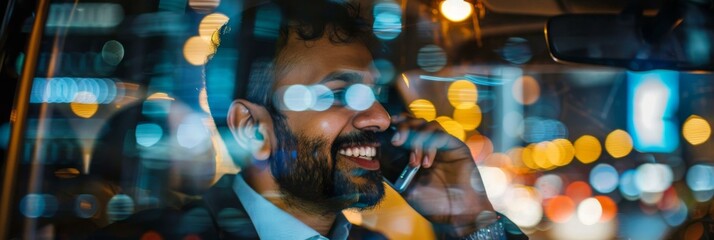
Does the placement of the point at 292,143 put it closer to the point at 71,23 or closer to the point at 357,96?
the point at 357,96

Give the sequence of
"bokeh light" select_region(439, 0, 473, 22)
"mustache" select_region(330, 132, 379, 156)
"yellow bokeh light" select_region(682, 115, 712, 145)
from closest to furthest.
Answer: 1. "mustache" select_region(330, 132, 379, 156)
2. "bokeh light" select_region(439, 0, 473, 22)
3. "yellow bokeh light" select_region(682, 115, 712, 145)

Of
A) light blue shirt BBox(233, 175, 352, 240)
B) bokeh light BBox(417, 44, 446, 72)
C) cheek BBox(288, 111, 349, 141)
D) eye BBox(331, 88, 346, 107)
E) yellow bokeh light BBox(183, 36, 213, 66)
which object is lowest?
light blue shirt BBox(233, 175, 352, 240)

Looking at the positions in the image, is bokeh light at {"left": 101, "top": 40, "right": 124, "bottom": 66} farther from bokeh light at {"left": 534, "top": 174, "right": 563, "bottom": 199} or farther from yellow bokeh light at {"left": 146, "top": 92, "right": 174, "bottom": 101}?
bokeh light at {"left": 534, "top": 174, "right": 563, "bottom": 199}

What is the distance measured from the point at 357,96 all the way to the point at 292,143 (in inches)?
8.3

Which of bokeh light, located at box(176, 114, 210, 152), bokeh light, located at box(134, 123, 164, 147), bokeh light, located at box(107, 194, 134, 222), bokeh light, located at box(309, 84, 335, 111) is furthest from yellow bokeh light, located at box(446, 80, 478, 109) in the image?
bokeh light, located at box(107, 194, 134, 222)

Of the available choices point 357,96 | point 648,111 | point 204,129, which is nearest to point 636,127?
point 648,111

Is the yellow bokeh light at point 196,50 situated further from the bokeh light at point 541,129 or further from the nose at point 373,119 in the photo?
the bokeh light at point 541,129

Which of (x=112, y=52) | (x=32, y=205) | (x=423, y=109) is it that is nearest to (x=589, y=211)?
(x=423, y=109)

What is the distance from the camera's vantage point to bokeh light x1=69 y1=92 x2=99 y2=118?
1973mm

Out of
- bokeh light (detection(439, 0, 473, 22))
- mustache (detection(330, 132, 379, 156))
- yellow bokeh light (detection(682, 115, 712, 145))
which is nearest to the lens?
mustache (detection(330, 132, 379, 156))

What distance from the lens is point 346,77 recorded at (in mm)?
1928

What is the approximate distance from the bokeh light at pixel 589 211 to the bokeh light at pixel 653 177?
0.50 feet

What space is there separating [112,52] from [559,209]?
1.30 m

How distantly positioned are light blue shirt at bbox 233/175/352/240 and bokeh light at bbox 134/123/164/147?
24 centimetres
